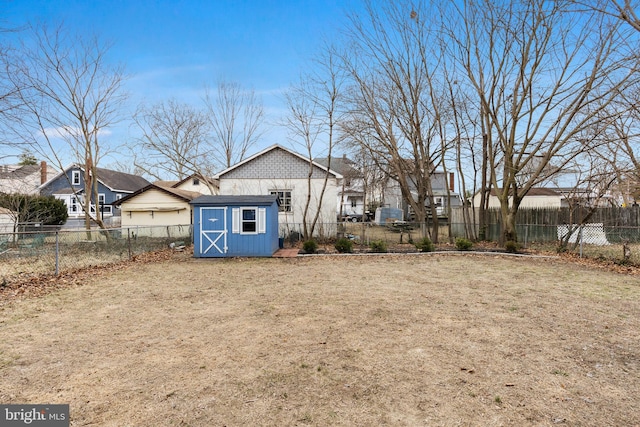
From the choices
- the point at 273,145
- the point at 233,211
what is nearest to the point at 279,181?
the point at 273,145

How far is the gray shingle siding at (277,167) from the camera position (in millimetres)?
19062

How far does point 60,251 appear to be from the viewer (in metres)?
9.65

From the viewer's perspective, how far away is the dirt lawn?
293 cm

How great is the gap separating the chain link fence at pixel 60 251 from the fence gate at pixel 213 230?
2538mm

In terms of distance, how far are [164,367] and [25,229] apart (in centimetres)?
1702

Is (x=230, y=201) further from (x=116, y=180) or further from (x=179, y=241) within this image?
(x=116, y=180)

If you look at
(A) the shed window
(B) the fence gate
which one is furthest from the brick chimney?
(A) the shed window

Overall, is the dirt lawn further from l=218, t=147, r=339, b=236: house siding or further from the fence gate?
l=218, t=147, r=339, b=236: house siding

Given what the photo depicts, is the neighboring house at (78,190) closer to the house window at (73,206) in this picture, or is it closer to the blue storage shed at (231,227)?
the house window at (73,206)

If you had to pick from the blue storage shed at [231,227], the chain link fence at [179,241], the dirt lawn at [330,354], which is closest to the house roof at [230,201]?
the blue storage shed at [231,227]

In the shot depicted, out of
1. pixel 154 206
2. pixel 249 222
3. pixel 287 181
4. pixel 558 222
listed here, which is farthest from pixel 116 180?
pixel 558 222

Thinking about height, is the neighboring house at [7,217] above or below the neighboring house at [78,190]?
below

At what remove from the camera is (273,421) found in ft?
9.10

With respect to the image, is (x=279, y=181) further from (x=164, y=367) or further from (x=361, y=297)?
(x=164, y=367)
